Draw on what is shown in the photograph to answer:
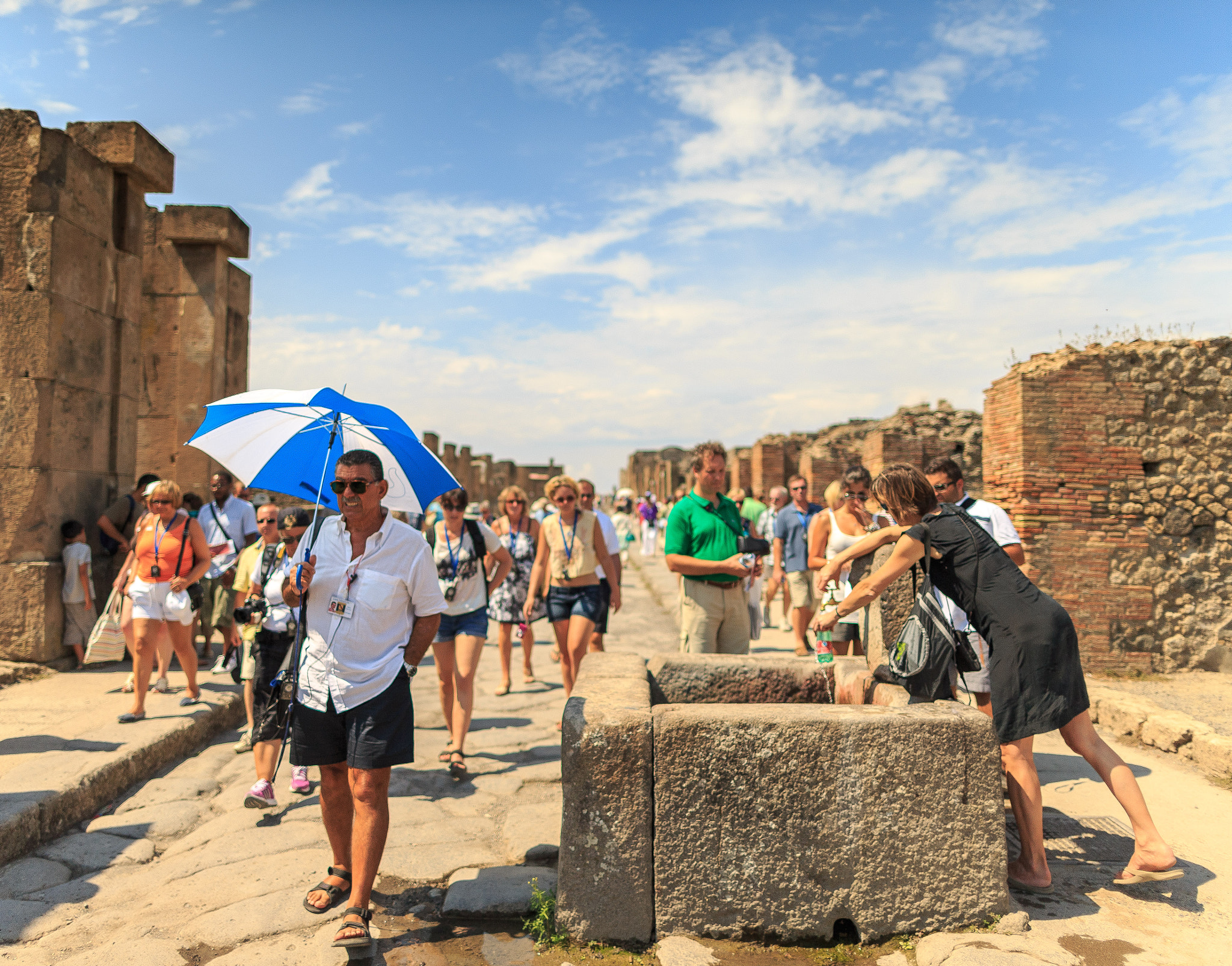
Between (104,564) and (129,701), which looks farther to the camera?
(104,564)

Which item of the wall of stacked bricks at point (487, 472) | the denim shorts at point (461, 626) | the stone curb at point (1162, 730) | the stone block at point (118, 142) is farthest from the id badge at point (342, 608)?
the wall of stacked bricks at point (487, 472)

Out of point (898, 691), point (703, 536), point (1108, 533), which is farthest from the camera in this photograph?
point (1108, 533)

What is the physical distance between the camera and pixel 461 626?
4.85 metres

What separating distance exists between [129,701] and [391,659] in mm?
3893

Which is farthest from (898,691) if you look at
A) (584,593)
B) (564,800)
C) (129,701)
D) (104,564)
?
Answer: (104,564)

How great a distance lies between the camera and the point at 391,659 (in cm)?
290

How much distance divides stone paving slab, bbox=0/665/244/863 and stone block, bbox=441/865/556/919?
2013mm

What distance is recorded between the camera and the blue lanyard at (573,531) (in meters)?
5.48

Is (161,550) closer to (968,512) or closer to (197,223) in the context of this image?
(968,512)

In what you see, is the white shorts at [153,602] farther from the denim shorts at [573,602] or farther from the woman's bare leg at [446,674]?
the denim shorts at [573,602]

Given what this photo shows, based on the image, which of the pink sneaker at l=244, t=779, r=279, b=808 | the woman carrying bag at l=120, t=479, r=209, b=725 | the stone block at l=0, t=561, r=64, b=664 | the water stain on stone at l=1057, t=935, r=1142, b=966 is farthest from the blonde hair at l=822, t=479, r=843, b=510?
the stone block at l=0, t=561, r=64, b=664

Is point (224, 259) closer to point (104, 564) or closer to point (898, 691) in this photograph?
point (104, 564)

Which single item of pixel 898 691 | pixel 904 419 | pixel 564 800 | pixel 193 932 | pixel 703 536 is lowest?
pixel 193 932

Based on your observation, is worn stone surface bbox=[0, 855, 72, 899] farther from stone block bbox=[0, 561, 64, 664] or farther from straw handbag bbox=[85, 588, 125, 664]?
stone block bbox=[0, 561, 64, 664]
